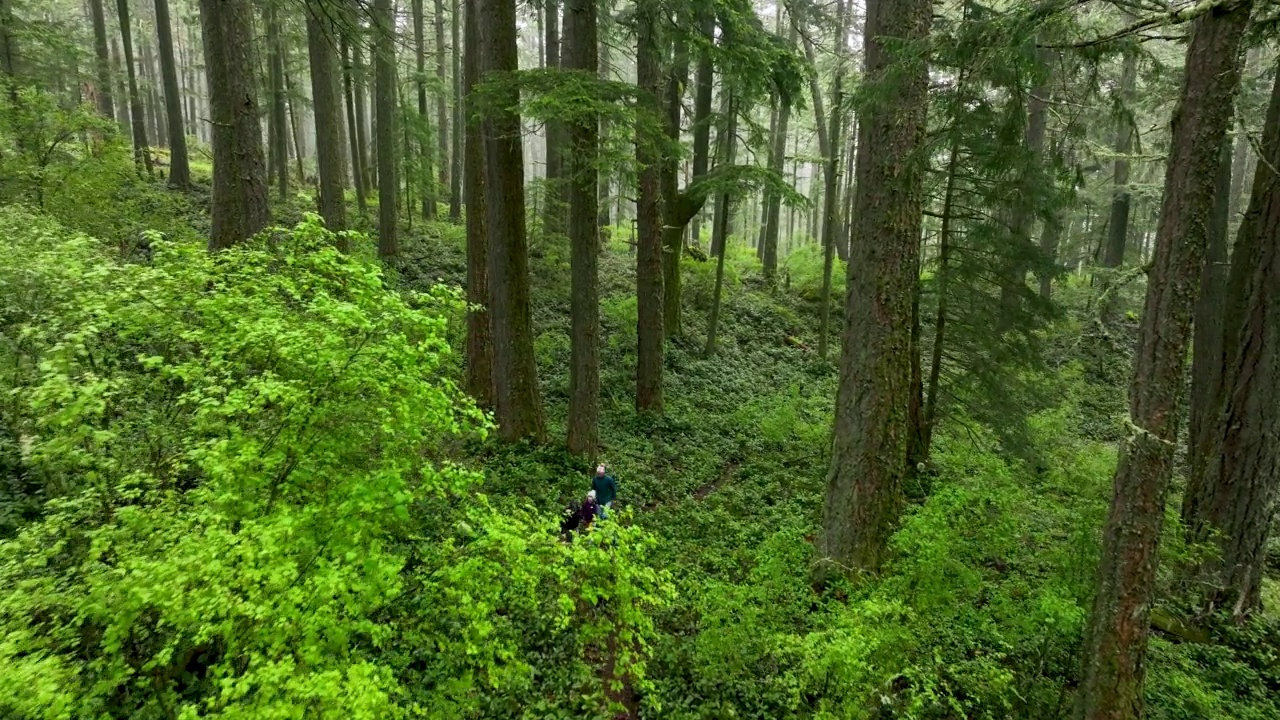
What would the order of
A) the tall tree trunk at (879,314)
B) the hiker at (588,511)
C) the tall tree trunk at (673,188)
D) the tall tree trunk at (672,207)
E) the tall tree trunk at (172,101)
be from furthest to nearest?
the tall tree trunk at (172,101), the tall tree trunk at (673,188), the tall tree trunk at (672,207), the hiker at (588,511), the tall tree trunk at (879,314)

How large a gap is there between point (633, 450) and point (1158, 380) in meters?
Result: 8.73

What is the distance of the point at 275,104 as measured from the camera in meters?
19.8

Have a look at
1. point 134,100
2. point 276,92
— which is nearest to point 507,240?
point 276,92

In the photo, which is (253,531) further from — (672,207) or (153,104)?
(153,104)

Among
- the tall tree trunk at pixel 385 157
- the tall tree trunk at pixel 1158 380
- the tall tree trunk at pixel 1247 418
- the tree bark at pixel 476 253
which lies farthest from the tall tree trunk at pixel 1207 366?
the tall tree trunk at pixel 385 157

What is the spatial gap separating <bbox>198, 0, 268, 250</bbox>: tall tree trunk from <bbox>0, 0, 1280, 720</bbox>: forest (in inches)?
2.3

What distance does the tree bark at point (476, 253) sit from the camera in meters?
10.8

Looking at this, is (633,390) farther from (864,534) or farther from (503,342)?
(864,534)

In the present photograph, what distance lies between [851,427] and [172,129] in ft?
70.3

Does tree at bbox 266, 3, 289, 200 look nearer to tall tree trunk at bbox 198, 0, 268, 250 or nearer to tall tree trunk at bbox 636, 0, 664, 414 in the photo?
tall tree trunk at bbox 198, 0, 268, 250

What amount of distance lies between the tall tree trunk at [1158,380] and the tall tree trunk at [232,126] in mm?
10638

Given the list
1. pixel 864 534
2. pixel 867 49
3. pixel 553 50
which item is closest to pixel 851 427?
pixel 864 534

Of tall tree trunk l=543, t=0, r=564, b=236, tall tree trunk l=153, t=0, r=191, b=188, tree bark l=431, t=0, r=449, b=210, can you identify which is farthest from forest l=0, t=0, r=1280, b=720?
tree bark l=431, t=0, r=449, b=210

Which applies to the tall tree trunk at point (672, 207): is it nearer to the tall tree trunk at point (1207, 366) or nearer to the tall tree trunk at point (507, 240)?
the tall tree trunk at point (507, 240)
